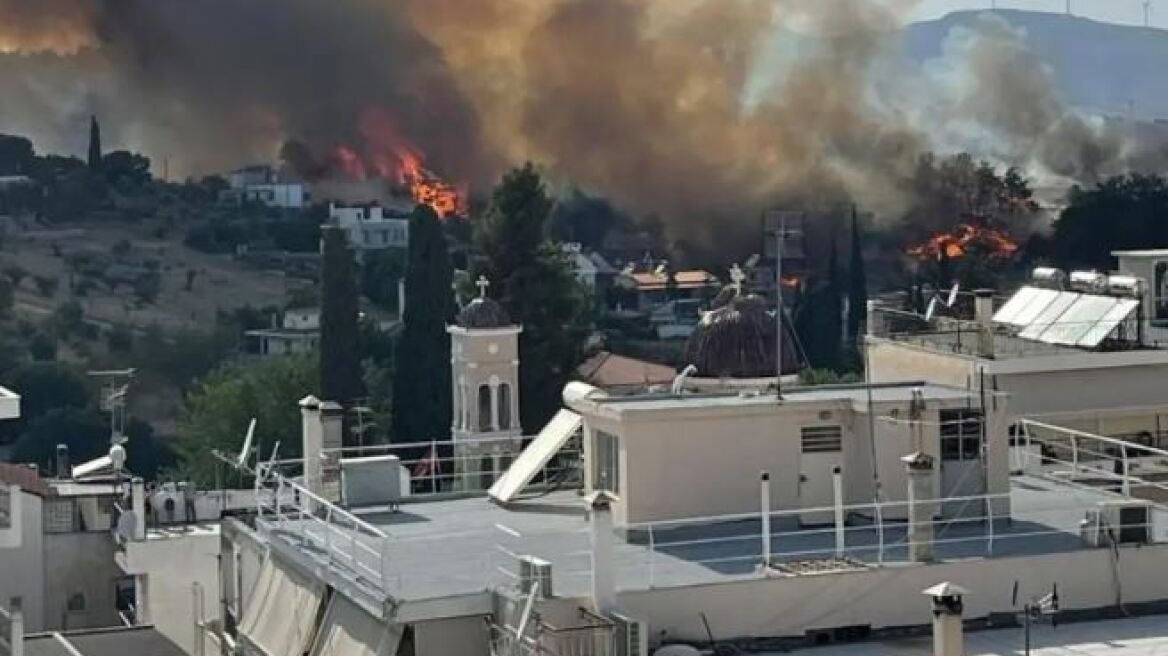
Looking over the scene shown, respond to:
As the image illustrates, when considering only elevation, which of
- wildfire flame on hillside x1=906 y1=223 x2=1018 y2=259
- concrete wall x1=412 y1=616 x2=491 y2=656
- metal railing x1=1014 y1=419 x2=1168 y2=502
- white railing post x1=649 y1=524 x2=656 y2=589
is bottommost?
concrete wall x1=412 y1=616 x2=491 y2=656

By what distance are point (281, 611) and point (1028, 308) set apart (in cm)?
1216

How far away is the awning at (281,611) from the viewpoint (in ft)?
36.6

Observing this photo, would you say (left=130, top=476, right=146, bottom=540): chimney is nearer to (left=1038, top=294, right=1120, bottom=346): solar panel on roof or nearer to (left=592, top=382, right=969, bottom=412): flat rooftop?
(left=592, top=382, right=969, bottom=412): flat rooftop

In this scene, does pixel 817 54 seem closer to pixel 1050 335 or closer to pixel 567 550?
pixel 1050 335

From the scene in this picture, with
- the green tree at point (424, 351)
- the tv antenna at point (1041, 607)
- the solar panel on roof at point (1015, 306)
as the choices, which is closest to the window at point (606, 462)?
the tv antenna at point (1041, 607)

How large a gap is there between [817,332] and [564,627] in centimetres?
4198

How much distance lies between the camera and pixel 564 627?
372 inches

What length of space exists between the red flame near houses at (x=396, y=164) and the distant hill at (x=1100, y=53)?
1587 inches

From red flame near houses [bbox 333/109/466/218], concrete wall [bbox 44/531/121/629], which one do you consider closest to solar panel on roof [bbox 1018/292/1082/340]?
concrete wall [bbox 44/531/121/629]

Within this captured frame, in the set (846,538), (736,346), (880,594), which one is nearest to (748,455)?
(846,538)

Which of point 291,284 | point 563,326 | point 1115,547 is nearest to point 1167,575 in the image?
point 1115,547

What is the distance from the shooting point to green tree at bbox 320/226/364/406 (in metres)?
39.7

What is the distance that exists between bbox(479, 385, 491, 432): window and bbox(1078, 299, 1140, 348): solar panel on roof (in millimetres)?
11102

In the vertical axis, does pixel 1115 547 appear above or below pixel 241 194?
below
